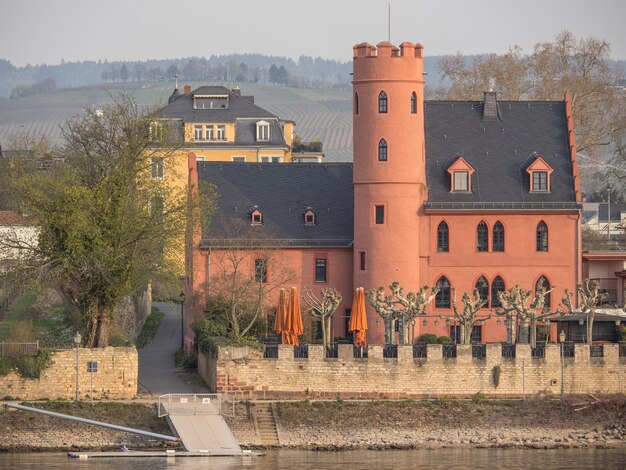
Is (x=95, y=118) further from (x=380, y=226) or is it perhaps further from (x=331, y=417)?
(x=331, y=417)

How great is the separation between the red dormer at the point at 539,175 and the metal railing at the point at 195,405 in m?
21.2

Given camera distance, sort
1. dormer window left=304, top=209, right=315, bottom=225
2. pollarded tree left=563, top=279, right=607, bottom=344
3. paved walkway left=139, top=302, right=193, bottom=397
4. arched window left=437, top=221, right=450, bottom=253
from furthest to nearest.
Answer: dormer window left=304, top=209, right=315, bottom=225 → arched window left=437, top=221, right=450, bottom=253 → pollarded tree left=563, top=279, right=607, bottom=344 → paved walkway left=139, top=302, right=193, bottom=397

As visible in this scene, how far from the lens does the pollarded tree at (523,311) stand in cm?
8581

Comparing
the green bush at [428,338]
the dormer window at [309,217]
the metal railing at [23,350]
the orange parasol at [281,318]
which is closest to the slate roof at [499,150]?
the dormer window at [309,217]

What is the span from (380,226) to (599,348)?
13.2 metres

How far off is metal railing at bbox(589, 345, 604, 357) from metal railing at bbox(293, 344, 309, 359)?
36.2 feet

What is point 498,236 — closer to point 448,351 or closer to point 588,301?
point 588,301

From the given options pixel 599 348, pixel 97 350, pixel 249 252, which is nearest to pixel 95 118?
pixel 249 252

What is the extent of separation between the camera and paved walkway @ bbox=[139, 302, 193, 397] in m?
83.8

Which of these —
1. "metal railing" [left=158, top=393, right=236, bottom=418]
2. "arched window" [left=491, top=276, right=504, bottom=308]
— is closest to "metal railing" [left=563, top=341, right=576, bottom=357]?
"arched window" [left=491, top=276, right=504, bottom=308]

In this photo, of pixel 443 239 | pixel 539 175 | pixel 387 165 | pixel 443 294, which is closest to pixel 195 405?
pixel 387 165

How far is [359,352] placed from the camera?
82375 millimetres

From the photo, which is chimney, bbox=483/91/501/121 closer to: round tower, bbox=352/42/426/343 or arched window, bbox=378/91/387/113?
round tower, bbox=352/42/426/343

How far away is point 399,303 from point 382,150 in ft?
22.2
